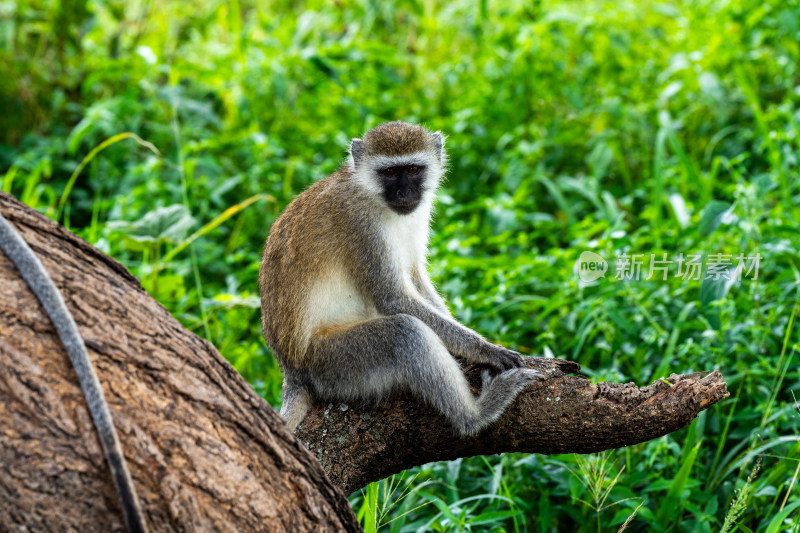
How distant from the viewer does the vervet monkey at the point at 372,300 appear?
3689 mm

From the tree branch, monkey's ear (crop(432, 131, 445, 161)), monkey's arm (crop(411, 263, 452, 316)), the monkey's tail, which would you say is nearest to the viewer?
the tree branch

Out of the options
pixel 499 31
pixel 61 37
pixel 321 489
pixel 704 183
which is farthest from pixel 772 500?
pixel 61 37

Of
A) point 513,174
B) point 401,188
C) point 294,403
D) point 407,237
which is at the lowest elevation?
point 294,403

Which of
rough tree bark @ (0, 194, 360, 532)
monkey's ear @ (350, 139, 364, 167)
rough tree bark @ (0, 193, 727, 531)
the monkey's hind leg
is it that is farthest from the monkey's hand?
monkey's ear @ (350, 139, 364, 167)

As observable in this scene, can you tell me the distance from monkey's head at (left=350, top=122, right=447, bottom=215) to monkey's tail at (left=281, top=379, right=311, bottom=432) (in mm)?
1143

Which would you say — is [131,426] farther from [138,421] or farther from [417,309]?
[417,309]

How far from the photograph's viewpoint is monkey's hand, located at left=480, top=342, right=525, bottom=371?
374 centimetres

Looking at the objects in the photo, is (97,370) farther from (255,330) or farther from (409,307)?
(255,330)

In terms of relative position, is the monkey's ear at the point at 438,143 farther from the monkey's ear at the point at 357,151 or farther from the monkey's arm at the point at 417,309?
the monkey's arm at the point at 417,309

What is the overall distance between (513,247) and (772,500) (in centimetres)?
319

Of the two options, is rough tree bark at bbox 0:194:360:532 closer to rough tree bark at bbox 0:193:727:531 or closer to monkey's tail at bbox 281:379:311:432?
rough tree bark at bbox 0:193:727:531

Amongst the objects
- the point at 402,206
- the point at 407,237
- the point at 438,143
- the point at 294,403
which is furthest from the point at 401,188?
the point at 294,403

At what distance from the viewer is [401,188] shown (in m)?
4.40

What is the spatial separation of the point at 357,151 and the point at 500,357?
61.0 inches
